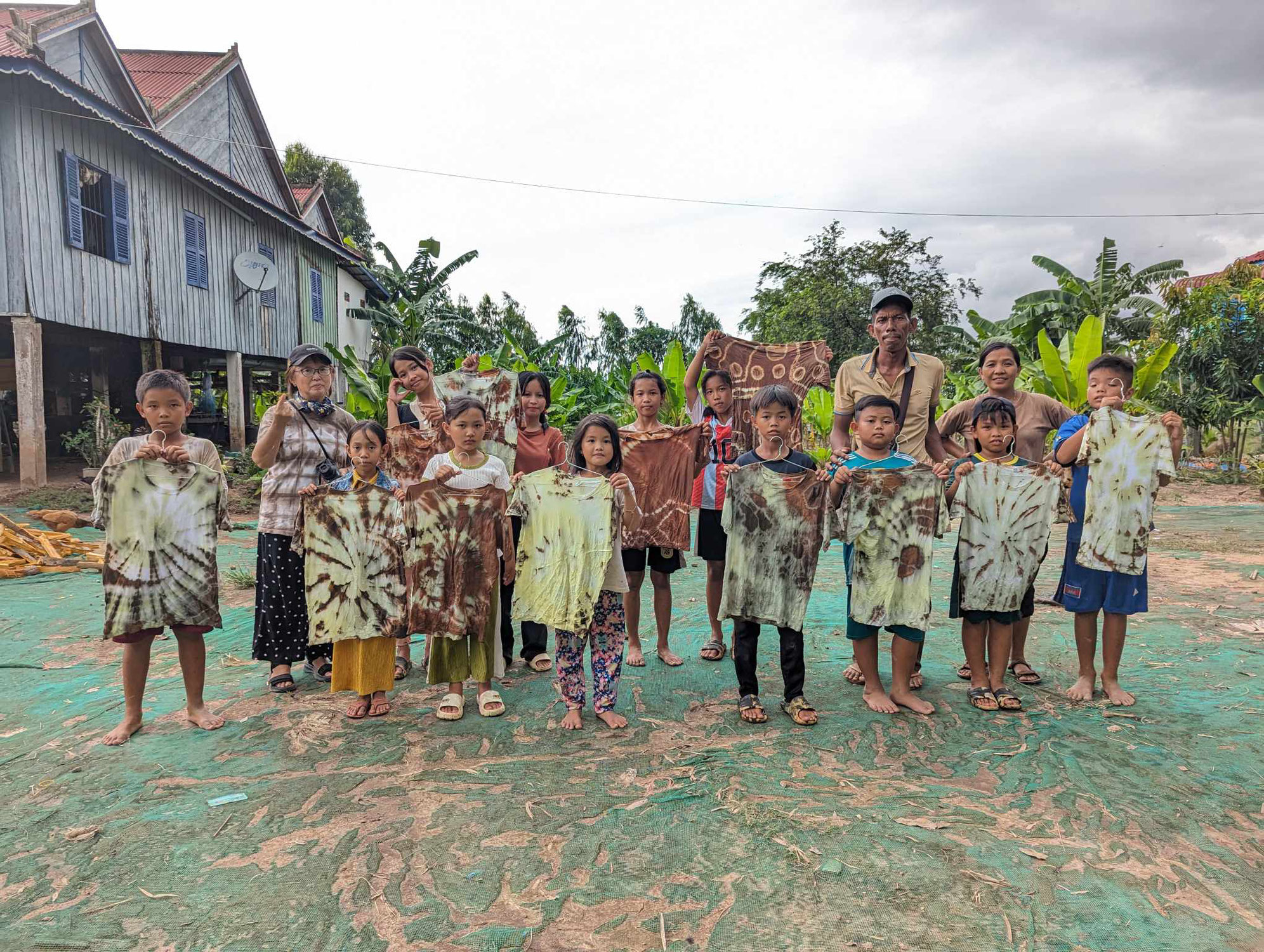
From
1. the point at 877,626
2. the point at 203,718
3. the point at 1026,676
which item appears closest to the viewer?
the point at 203,718

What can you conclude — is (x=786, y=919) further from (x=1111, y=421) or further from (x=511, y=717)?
(x=1111, y=421)

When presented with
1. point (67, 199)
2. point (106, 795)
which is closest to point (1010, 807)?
point (106, 795)

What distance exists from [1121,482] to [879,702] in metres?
1.56

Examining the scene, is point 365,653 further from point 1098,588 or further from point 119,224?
point 119,224

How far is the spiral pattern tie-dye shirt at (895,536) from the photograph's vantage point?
3307mm

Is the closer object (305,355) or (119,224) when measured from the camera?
(305,355)

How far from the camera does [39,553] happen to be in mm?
6582

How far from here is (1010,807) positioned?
2566 mm

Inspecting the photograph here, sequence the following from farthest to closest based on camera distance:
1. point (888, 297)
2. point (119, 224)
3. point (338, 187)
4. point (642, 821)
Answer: point (338, 187) < point (119, 224) < point (888, 297) < point (642, 821)

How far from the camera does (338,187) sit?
27.3m

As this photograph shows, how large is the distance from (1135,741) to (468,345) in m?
18.5

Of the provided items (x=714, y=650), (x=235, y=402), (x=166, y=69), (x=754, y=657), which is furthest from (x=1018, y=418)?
(x=166, y=69)

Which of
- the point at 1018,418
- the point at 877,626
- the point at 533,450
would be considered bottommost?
the point at 877,626

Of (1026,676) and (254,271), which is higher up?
(254,271)
